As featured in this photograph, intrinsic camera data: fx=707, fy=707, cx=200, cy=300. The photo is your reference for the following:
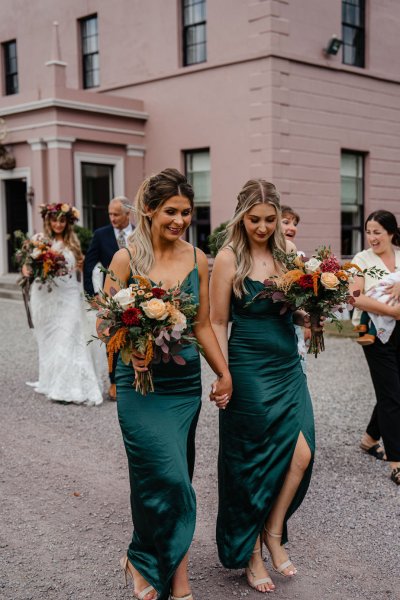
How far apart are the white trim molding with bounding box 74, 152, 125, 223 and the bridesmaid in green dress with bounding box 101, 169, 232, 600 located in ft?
44.5

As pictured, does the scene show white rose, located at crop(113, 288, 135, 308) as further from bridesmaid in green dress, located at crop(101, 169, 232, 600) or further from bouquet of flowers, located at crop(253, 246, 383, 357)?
bouquet of flowers, located at crop(253, 246, 383, 357)

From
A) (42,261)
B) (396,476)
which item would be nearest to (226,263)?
(396,476)

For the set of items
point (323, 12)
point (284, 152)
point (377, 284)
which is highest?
point (323, 12)

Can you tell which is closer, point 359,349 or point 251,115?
point 359,349

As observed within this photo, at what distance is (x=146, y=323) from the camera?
312 centimetres

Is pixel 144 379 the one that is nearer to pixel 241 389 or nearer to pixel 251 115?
pixel 241 389

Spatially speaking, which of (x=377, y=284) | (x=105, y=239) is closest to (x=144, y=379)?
(x=377, y=284)

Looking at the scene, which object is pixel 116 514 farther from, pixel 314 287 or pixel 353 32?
pixel 353 32

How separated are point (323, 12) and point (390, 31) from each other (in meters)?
2.52

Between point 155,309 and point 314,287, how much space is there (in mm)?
988

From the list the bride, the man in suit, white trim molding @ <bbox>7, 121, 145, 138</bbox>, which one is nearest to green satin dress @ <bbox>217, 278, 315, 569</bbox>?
the man in suit

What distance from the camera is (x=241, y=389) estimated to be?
3.68 metres

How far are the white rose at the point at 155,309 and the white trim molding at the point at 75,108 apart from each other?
13757 mm

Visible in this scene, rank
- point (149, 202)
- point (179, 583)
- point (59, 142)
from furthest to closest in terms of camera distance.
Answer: point (59, 142), point (149, 202), point (179, 583)
